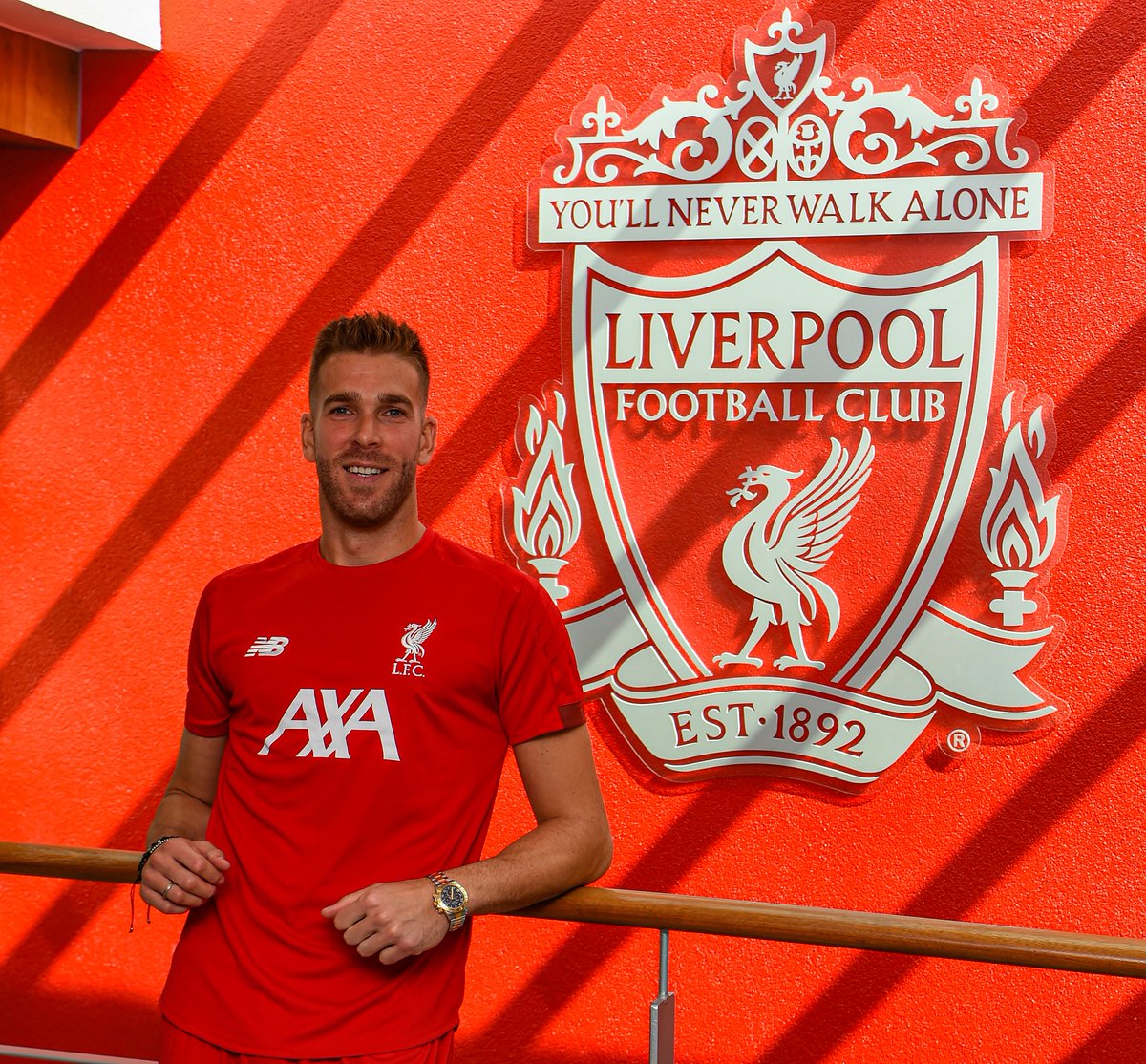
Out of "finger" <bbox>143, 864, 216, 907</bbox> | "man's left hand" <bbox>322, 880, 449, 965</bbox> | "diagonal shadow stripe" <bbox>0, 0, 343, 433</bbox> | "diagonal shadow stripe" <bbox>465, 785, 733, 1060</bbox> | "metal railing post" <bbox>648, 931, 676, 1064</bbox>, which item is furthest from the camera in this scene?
"diagonal shadow stripe" <bbox>0, 0, 343, 433</bbox>

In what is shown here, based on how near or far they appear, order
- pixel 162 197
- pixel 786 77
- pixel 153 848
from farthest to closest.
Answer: pixel 162 197, pixel 786 77, pixel 153 848

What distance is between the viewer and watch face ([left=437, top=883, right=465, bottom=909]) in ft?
4.57

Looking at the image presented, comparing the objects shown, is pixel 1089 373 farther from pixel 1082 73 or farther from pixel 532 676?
Result: pixel 532 676

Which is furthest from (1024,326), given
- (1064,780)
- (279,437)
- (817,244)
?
(279,437)

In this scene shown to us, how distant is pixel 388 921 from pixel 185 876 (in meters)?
0.28

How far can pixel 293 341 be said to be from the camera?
11.9ft

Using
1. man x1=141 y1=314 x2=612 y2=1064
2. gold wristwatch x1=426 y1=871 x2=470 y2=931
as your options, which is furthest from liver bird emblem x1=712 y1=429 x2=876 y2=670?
gold wristwatch x1=426 y1=871 x2=470 y2=931

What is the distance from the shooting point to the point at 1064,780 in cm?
319

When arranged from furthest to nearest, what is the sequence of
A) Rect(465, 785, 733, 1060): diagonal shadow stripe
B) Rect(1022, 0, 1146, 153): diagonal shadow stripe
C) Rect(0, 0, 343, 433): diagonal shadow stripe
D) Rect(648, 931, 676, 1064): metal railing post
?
Rect(0, 0, 343, 433): diagonal shadow stripe, Rect(465, 785, 733, 1060): diagonal shadow stripe, Rect(1022, 0, 1146, 153): diagonal shadow stripe, Rect(648, 931, 676, 1064): metal railing post

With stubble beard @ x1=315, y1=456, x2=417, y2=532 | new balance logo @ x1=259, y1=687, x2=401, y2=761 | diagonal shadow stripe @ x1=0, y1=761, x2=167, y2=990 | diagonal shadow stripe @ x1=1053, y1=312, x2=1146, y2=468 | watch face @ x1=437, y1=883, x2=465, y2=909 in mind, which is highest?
diagonal shadow stripe @ x1=1053, y1=312, x2=1146, y2=468

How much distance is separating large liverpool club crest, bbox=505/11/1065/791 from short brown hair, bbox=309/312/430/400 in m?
1.79

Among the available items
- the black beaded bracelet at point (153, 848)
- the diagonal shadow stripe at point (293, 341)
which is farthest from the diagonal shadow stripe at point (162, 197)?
the black beaded bracelet at point (153, 848)

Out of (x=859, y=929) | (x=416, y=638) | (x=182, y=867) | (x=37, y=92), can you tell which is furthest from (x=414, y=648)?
(x=37, y=92)

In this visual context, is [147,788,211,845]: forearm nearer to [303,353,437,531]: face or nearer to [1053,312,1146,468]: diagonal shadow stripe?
[303,353,437,531]: face
